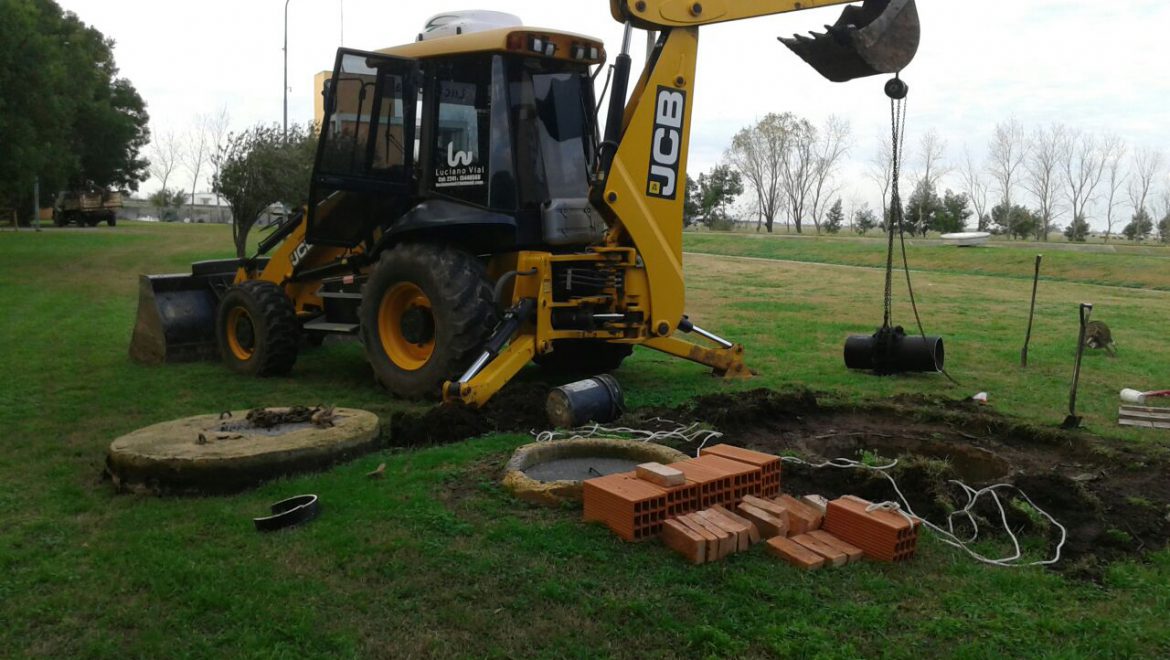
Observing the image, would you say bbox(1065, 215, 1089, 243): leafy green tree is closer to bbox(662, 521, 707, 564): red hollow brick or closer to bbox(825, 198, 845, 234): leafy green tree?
bbox(825, 198, 845, 234): leafy green tree

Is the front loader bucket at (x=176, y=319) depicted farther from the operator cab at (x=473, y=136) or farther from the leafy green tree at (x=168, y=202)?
the leafy green tree at (x=168, y=202)

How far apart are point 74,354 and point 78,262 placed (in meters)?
18.8

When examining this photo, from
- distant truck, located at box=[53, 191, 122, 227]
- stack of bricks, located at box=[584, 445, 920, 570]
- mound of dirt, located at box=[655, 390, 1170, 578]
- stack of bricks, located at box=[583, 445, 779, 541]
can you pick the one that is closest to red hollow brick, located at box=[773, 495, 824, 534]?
stack of bricks, located at box=[584, 445, 920, 570]

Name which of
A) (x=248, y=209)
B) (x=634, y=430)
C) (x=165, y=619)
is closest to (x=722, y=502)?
(x=634, y=430)

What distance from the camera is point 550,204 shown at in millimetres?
8055

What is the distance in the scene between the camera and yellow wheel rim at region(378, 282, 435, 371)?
26.9 feet

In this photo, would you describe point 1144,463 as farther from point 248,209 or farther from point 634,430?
point 248,209

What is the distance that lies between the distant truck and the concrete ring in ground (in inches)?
2137

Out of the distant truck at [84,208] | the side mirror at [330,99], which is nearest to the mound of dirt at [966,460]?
the side mirror at [330,99]

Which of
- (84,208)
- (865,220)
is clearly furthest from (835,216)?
(84,208)

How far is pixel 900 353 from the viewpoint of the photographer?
30.8 feet

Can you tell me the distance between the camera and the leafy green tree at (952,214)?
6094 centimetres

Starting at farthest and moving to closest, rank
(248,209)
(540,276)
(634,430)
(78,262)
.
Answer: (78,262) < (248,209) < (540,276) < (634,430)

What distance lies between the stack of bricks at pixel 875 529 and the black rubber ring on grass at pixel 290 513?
8.64ft
